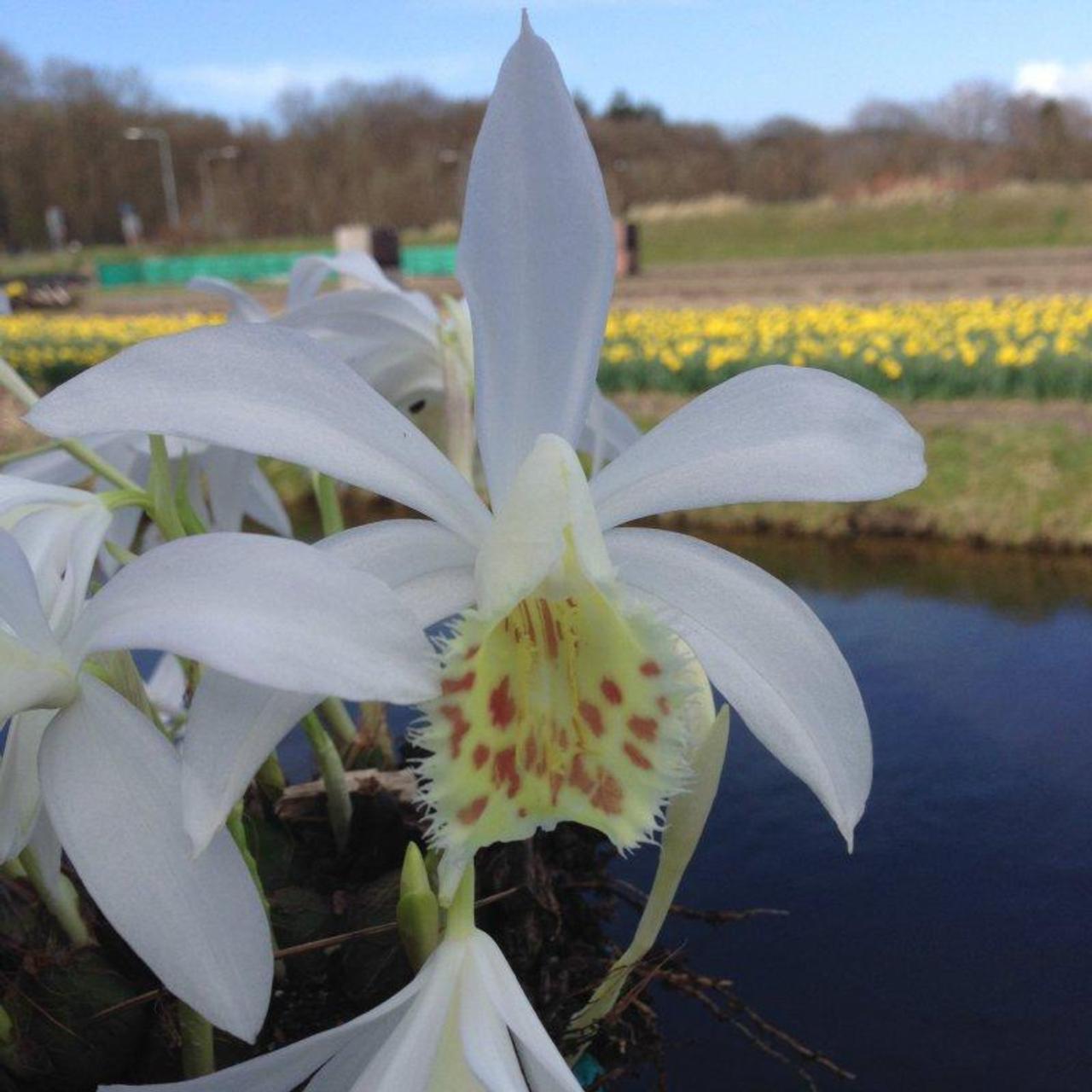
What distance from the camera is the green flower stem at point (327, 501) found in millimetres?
554

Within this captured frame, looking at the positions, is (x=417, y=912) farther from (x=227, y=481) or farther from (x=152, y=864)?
(x=227, y=481)

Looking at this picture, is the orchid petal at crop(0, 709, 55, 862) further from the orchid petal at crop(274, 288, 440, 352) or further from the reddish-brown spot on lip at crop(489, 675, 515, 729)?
the orchid petal at crop(274, 288, 440, 352)

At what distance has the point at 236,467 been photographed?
564 millimetres

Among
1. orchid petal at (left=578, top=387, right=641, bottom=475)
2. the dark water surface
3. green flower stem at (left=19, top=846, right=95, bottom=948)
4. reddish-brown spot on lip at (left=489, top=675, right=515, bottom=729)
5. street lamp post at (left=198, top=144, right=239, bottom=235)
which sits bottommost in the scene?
the dark water surface

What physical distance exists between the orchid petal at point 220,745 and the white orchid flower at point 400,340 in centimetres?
28

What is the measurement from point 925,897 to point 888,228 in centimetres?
1166

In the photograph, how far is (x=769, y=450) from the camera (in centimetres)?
36

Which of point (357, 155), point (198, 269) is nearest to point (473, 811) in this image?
point (198, 269)

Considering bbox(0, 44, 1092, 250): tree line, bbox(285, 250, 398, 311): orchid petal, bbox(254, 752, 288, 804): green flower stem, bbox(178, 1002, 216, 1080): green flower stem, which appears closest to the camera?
bbox(178, 1002, 216, 1080): green flower stem

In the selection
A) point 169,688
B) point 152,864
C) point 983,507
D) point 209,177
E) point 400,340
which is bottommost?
point 983,507

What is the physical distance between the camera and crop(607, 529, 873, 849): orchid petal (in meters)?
0.35

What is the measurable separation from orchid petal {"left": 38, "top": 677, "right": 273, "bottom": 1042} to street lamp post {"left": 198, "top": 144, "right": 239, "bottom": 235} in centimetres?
2234

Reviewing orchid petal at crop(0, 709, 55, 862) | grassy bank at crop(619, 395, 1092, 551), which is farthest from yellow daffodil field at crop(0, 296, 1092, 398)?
orchid petal at crop(0, 709, 55, 862)

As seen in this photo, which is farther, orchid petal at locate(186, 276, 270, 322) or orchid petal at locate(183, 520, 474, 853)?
orchid petal at locate(186, 276, 270, 322)
